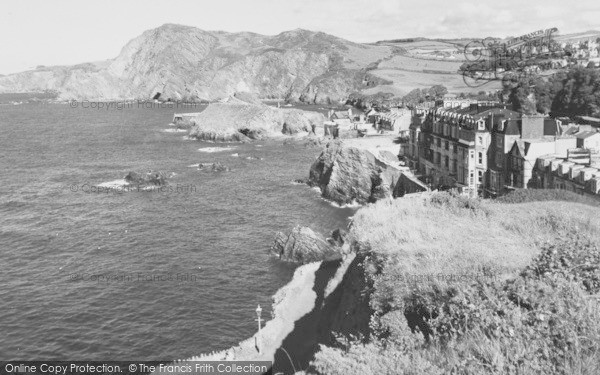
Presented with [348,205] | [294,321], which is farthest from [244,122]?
[294,321]

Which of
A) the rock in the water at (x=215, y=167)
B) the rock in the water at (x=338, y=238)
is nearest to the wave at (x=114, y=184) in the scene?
the rock in the water at (x=215, y=167)

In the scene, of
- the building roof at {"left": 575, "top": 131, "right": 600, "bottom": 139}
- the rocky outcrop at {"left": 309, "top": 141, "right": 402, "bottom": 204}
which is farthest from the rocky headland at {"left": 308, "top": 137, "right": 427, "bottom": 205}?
the building roof at {"left": 575, "top": 131, "right": 600, "bottom": 139}

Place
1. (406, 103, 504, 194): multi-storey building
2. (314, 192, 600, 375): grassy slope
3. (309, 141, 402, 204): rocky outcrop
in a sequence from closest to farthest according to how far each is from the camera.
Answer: (314, 192, 600, 375): grassy slope < (406, 103, 504, 194): multi-storey building < (309, 141, 402, 204): rocky outcrop

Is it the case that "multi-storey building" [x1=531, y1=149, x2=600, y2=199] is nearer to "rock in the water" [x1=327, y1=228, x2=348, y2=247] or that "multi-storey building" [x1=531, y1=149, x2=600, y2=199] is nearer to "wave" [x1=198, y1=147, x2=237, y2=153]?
"rock in the water" [x1=327, y1=228, x2=348, y2=247]

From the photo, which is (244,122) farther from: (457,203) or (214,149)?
(457,203)

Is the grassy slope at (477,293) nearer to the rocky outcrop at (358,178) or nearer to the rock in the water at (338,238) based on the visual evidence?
the rock in the water at (338,238)

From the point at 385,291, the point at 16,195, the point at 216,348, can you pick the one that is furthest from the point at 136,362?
the point at 16,195
